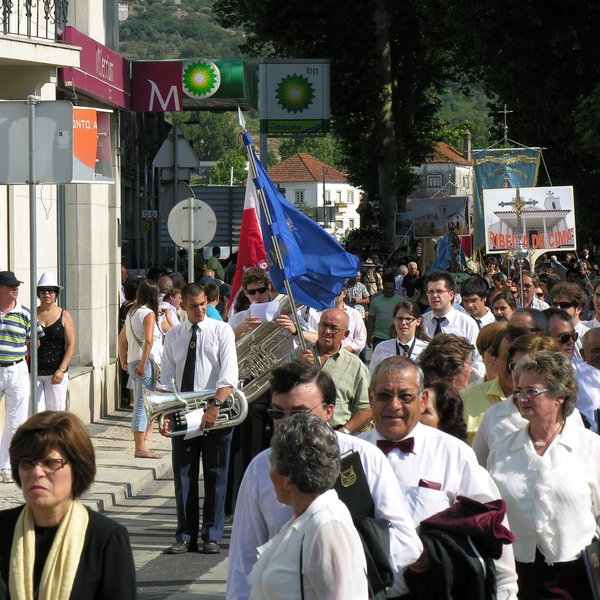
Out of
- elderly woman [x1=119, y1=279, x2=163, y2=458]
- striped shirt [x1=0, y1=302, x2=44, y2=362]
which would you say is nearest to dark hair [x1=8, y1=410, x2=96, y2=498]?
striped shirt [x1=0, y1=302, x2=44, y2=362]

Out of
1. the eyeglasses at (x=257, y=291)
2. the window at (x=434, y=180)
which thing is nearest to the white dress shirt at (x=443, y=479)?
the eyeglasses at (x=257, y=291)

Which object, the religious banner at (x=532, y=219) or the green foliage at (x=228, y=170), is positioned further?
the green foliage at (x=228, y=170)

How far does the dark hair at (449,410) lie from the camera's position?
591cm

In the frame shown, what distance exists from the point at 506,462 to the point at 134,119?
23119 mm

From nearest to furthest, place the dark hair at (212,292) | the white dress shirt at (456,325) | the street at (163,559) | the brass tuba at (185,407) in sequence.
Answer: the street at (163,559), the brass tuba at (185,407), the white dress shirt at (456,325), the dark hair at (212,292)

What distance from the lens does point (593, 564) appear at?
5.34m

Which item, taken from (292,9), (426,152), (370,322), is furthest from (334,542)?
(426,152)

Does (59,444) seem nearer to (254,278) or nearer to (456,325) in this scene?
(254,278)

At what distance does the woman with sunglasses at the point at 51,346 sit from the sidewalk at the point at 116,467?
0.78m

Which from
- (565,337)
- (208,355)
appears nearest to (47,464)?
(565,337)

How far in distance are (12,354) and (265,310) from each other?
2335 millimetres

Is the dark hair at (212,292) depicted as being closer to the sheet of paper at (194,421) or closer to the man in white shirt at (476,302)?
the man in white shirt at (476,302)

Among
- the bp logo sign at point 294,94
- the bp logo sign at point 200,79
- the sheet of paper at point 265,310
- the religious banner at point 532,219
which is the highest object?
the bp logo sign at point 294,94

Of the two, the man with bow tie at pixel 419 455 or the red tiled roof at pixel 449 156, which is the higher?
the red tiled roof at pixel 449 156
